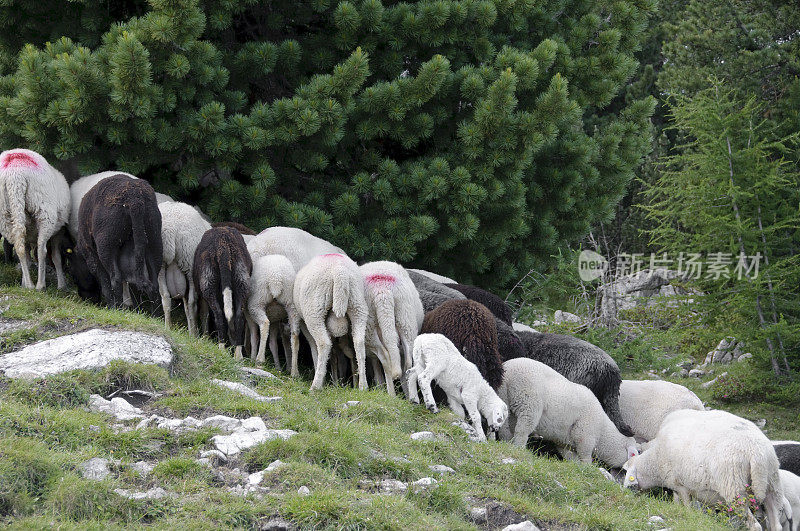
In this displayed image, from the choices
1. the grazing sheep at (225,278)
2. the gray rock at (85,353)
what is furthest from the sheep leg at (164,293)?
the gray rock at (85,353)

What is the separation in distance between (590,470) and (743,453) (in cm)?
144

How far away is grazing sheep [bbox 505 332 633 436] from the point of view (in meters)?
10.2

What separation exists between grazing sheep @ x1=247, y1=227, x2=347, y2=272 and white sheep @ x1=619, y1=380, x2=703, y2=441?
4079mm

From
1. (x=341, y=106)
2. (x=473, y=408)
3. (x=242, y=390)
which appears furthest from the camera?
(x=341, y=106)

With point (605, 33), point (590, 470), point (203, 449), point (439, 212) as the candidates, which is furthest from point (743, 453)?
point (605, 33)

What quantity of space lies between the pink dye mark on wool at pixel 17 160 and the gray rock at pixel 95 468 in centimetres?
520

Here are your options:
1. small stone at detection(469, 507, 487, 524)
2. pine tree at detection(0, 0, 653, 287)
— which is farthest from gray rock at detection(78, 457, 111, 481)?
pine tree at detection(0, 0, 653, 287)

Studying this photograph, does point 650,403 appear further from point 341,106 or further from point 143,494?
point 143,494

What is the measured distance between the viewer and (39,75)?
10.9m

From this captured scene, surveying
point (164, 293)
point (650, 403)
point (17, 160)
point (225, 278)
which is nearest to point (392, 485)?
point (225, 278)

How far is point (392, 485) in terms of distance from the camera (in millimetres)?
6402

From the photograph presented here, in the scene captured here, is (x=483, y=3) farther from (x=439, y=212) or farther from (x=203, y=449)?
(x=203, y=449)

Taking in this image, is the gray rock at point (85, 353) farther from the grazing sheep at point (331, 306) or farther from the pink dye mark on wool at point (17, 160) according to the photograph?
the pink dye mark on wool at point (17, 160)

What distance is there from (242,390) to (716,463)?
4.47 meters
